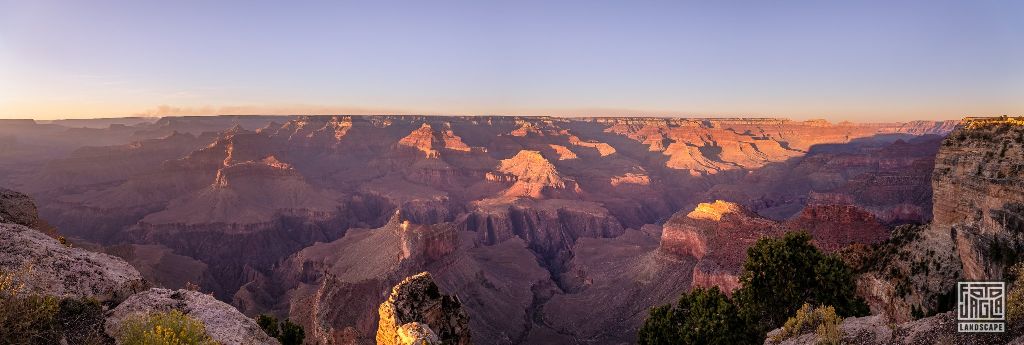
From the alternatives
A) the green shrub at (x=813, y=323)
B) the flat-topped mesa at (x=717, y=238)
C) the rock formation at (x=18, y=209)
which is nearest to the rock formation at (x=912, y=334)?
the green shrub at (x=813, y=323)

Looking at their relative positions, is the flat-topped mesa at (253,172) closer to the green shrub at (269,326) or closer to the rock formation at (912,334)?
the green shrub at (269,326)

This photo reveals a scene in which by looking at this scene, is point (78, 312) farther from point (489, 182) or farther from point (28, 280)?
point (489, 182)

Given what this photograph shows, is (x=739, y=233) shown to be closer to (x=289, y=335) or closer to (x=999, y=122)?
(x=999, y=122)

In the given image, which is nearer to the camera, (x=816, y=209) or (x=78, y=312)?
(x=78, y=312)

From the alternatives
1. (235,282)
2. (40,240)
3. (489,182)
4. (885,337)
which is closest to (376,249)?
(235,282)

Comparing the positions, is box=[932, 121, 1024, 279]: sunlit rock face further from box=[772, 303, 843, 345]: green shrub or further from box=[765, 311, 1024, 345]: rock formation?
box=[765, 311, 1024, 345]: rock formation
